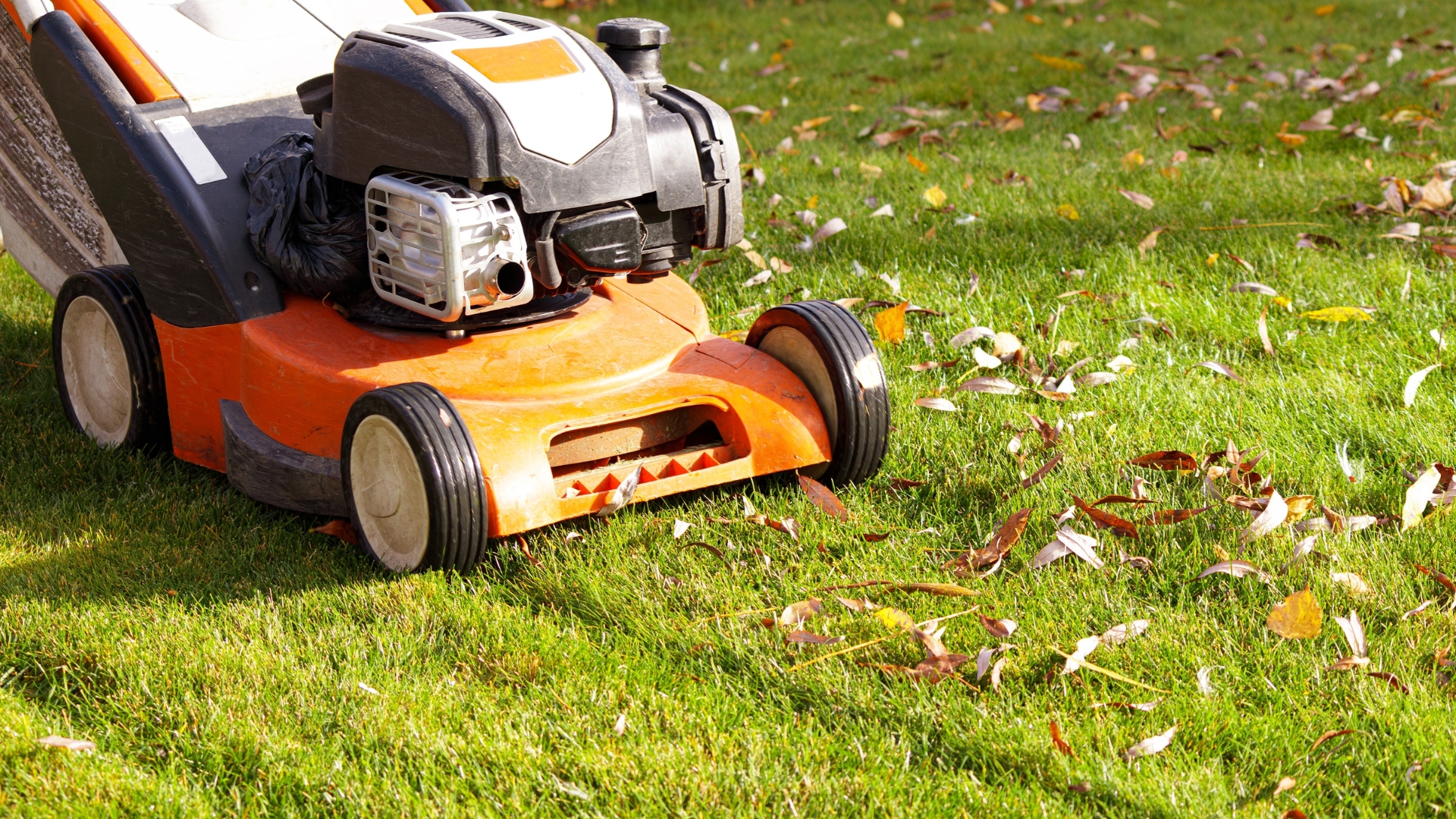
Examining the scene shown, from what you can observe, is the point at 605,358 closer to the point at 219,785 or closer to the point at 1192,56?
the point at 219,785

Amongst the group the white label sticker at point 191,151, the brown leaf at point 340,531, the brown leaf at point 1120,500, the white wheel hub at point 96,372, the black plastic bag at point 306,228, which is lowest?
the brown leaf at point 1120,500

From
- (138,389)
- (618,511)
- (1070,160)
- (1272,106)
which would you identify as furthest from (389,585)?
(1272,106)


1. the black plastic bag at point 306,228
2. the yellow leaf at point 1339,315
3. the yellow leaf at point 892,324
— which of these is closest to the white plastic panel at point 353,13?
the black plastic bag at point 306,228

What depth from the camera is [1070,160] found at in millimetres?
5113

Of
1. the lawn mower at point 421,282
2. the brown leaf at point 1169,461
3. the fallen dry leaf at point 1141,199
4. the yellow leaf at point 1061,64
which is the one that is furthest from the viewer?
the yellow leaf at point 1061,64

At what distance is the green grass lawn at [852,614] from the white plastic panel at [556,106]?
710 mm

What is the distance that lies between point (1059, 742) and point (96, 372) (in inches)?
89.1

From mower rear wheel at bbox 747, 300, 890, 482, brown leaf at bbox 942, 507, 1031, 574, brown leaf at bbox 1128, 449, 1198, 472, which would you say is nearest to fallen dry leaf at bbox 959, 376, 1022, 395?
brown leaf at bbox 1128, 449, 1198, 472

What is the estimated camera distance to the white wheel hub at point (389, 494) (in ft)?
7.94

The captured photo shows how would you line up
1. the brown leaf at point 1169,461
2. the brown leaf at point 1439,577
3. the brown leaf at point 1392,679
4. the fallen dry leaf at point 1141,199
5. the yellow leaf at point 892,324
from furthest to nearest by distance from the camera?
the fallen dry leaf at point 1141,199 → the yellow leaf at point 892,324 → the brown leaf at point 1169,461 → the brown leaf at point 1439,577 → the brown leaf at point 1392,679

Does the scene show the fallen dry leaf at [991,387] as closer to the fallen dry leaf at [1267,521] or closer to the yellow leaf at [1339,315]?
the fallen dry leaf at [1267,521]

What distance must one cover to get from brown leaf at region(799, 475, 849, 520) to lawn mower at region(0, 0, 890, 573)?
0.05 meters

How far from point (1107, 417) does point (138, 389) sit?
6.78 feet

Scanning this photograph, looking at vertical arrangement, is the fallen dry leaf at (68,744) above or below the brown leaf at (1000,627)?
above
